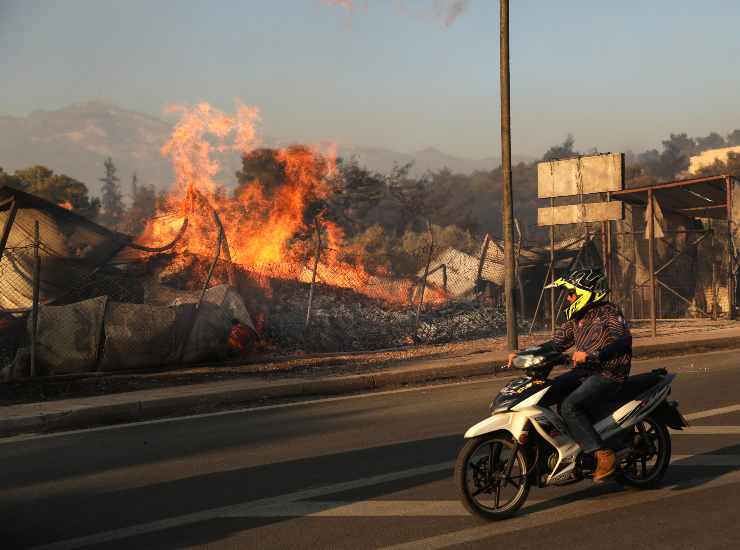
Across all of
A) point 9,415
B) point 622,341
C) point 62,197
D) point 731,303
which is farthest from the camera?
point 62,197

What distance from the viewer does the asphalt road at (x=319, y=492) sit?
5.93m

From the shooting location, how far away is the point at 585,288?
267 inches

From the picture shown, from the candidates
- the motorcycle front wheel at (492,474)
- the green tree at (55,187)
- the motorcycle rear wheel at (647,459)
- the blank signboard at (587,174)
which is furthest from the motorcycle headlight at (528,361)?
the green tree at (55,187)

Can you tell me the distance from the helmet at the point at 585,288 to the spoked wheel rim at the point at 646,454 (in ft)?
3.38

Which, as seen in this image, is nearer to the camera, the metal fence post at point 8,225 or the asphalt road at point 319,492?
the asphalt road at point 319,492

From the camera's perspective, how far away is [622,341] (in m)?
6.74

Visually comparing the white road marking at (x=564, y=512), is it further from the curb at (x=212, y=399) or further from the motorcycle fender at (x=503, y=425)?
the curb at (x=212, y=399)

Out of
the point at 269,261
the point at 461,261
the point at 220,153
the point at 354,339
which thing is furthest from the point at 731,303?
the point at 220,153

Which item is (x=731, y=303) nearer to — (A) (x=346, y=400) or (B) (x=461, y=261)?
(B) (x=461, y=261)

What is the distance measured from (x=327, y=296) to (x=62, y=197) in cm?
3699

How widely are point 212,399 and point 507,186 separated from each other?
25.7ft

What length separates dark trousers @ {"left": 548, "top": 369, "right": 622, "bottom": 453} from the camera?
21.4ft

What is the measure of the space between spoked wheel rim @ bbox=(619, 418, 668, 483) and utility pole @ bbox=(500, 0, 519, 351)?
10.1 m

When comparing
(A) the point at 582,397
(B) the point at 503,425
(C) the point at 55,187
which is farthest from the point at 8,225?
(C) the point at 55,187
